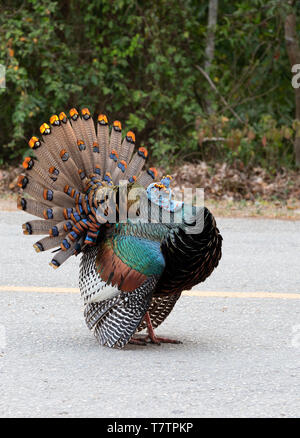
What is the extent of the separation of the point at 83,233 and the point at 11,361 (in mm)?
780

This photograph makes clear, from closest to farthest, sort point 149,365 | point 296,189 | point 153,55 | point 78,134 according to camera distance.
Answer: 1. point 149,365
2. point 78,134
3. point 296,189
4. point 153,55

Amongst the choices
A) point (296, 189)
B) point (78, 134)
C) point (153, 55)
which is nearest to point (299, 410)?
point (78, 134)

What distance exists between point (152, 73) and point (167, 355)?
27.1 feet

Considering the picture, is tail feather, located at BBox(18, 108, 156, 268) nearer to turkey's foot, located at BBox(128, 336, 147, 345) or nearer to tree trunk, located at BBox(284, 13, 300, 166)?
turkey's foot, located at BBox(128, 336, 147, 345)

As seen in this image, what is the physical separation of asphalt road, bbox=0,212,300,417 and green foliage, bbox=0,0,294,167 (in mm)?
5274

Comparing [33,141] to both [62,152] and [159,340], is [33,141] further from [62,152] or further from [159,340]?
[159,340]

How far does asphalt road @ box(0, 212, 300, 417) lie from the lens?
158 inches

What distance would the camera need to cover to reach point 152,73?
497 inches

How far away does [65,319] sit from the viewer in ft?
18.5

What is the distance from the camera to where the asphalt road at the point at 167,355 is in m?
4.01

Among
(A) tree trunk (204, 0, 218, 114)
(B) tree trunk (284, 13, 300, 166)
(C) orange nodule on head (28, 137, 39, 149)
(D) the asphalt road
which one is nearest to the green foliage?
(A) tree trunk (204, 0, 218, 114)

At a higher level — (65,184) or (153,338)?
(65,184)

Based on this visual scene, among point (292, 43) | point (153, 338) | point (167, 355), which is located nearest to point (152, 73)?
point (292, 43)

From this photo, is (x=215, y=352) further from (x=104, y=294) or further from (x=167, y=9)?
(x=167, y=9)
